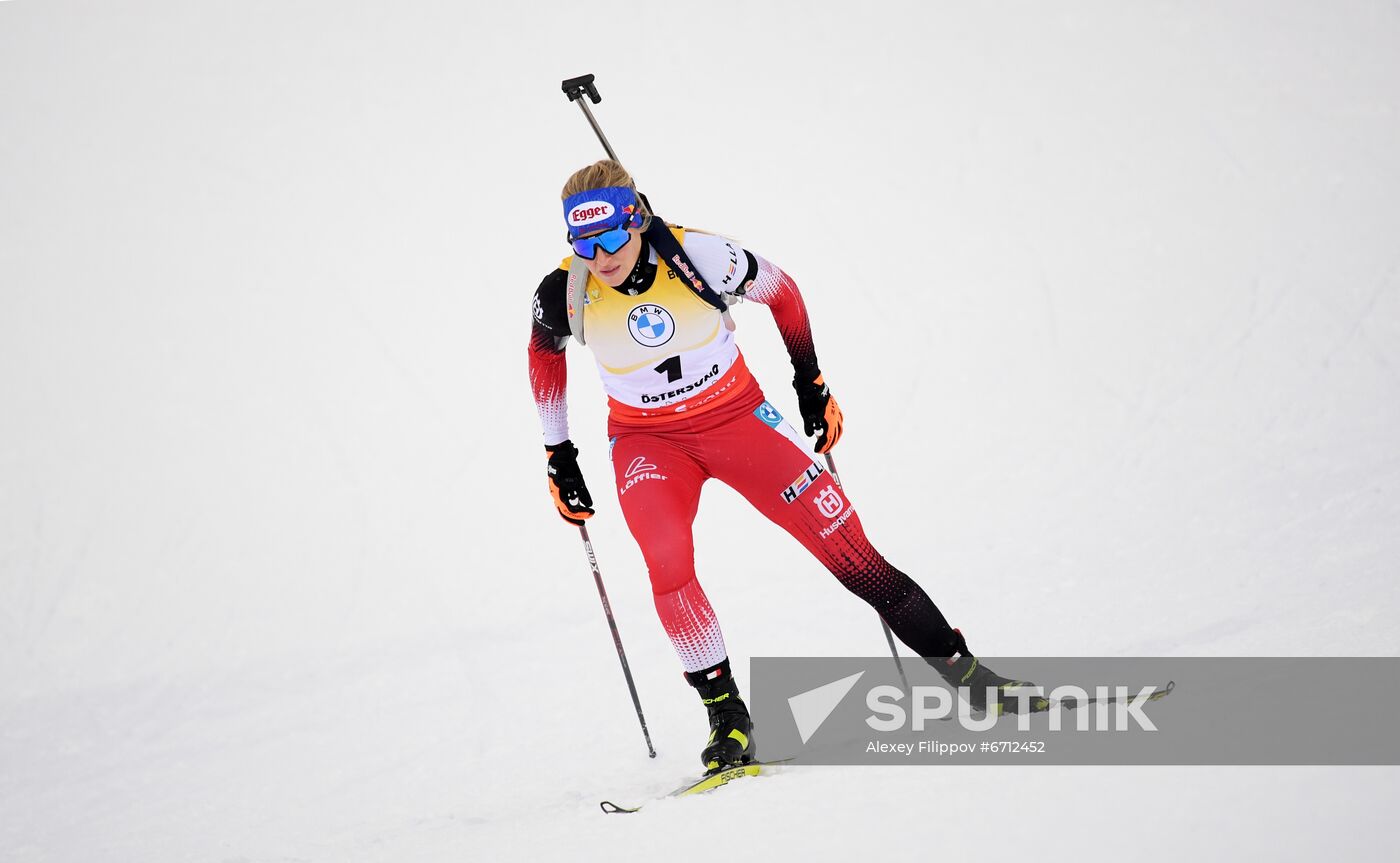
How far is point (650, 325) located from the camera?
4090 millimetres

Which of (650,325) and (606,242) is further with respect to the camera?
(650,325)

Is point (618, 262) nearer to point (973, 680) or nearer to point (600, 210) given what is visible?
point (600, 210)

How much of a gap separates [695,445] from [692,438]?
0.10ft

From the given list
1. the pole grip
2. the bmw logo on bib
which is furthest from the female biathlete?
the pole grip

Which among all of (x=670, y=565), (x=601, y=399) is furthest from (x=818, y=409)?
(x=601, y=399)

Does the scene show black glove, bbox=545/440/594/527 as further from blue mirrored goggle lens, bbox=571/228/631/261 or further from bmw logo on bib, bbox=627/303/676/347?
blue mirrored goggle lens, bbox=571/228/631/261

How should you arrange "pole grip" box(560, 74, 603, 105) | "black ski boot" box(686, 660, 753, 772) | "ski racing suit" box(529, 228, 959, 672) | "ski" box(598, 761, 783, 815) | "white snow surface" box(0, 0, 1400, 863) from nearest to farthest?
"ski" box(598, 761, 783, 815) → "black ski boot" box(686, 660, 753, 772) → "ski racing suit" box(529, 228, 959, 672) → "pole grip" box(560, 74, 603, 105) → "white snow surface" box(0, 0, 1400, 863)

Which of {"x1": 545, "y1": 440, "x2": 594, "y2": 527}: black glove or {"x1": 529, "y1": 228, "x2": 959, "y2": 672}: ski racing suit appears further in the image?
{"x1": 545, "y1": 440, "x2": 594, "y2": 527}: black glove

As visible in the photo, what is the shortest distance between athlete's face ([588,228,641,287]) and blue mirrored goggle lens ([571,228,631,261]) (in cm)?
2

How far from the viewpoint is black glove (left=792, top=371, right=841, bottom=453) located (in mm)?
4492

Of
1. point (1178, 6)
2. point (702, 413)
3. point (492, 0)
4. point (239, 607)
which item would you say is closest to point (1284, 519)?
point (702, 413)

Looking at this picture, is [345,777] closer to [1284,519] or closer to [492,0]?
[1284,519]

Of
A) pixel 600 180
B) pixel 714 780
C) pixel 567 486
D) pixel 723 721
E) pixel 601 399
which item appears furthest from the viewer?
pixel 601 399

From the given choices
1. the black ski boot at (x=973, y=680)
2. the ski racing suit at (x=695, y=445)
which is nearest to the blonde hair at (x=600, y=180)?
the ski racing suit at (x=695, y=445)
